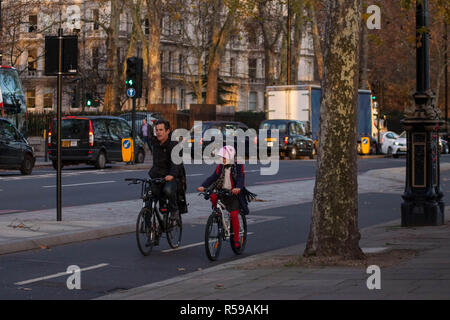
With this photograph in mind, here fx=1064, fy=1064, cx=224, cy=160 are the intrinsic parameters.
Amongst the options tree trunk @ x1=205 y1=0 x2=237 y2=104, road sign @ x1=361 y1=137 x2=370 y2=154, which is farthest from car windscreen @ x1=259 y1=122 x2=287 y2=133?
tree trunk @ x1=205 y1=0 x2=237 y2=104

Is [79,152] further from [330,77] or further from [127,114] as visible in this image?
[330,77]

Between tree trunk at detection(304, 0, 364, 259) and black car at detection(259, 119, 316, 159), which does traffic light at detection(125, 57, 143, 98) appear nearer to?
black car at detection(259, 119, 316, 159)

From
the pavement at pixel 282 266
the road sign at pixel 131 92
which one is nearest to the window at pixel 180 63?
the road sign at pixel 131 92

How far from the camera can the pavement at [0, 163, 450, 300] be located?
8.96 m

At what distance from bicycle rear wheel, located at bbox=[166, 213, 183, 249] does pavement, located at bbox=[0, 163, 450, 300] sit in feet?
3.90

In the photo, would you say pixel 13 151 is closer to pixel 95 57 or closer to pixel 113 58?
pixel 113 58

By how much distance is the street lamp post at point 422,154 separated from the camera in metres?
15.8

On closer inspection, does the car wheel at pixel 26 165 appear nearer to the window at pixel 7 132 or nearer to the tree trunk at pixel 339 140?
the window at pixel 7 132

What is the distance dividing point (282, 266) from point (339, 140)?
4.92 ft

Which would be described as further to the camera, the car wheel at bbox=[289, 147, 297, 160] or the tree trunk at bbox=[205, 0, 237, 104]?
the tree trunk at bbox=[205, 0, 237, 104]

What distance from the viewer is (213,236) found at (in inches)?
496

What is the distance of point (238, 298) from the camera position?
867cm

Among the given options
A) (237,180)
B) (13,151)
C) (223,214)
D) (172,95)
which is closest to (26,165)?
(13,151)
